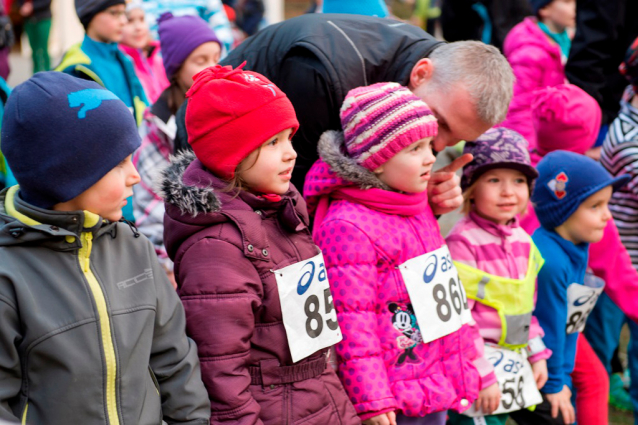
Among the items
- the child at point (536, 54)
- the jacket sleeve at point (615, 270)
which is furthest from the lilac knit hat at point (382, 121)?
the child at point (536, 54)

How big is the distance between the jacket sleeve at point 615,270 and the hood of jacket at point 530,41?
5.88 feet

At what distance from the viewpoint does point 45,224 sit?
1904 millimetres

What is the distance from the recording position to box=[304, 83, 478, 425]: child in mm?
2611

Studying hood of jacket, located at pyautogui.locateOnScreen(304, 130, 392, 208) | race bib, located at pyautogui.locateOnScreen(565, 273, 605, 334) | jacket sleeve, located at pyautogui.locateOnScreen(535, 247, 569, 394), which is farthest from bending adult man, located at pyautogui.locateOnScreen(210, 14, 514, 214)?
race bib, located at pyautogui.locateOnScreen(565, 273, 605, 334)

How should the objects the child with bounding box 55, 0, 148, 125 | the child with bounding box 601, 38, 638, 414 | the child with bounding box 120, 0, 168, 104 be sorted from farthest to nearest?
the child with bounding box 120, 0, 168, 104, the child with bounding box 55, 0, 148, 125, the child with bounding box 601, 38, 638, 414

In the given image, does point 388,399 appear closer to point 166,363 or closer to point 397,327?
point 397,327

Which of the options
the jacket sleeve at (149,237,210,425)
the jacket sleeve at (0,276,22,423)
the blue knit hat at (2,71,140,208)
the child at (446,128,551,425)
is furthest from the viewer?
the child at (446,128,551,425)

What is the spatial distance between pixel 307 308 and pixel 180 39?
7.66 ft

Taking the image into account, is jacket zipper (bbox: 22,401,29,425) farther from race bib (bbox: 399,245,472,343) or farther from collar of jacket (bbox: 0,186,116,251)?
race bib (bbox: 399,245,472,343)

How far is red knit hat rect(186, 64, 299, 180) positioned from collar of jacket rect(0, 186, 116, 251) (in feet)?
1.59

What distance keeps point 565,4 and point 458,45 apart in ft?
9.07

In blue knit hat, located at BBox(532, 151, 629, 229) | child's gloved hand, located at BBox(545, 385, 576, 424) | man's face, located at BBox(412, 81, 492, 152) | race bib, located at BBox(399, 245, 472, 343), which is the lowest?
child's gloved hand, located at BBox(545, 385, 576, 424)

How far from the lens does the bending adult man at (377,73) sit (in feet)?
9.24

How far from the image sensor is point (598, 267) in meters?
3.83
